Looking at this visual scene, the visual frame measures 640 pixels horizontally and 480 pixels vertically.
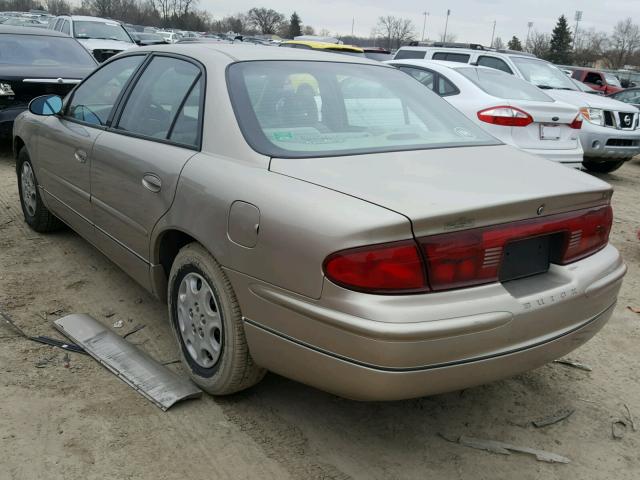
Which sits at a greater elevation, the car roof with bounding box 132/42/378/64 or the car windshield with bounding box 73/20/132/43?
the car roof with bounding box 132/42/378/64

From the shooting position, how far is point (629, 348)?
3.65m

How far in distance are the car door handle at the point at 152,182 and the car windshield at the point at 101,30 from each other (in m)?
13.1

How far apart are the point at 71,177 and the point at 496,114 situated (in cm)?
494

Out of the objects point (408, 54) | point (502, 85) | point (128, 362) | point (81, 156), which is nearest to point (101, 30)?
point (408, 54)

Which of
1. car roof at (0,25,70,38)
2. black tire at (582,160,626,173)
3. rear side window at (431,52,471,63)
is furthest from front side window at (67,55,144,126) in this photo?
rear side window at (431,52,471,63)

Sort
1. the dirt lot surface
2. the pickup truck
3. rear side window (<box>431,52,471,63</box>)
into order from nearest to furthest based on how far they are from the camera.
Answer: the dirt lot surface < rear side window (<box>431,52,471,63</box>) < the pickup truck

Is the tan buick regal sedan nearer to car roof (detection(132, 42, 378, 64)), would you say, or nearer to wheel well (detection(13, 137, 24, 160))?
car roof (detection(132, 42, 378, 64))

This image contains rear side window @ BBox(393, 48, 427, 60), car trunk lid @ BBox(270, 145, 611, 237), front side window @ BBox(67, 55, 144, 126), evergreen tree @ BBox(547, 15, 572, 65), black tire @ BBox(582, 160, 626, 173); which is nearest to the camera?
car trunk lid @ BBox(270, 145, 611, 237)

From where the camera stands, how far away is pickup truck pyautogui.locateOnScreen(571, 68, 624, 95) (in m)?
21.3

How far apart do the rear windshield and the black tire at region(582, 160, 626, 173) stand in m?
2.34

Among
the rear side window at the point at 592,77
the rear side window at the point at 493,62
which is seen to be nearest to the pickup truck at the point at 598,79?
the rear side window at the point at 592,77

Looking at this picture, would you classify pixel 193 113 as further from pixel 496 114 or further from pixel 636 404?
pixel 496 114

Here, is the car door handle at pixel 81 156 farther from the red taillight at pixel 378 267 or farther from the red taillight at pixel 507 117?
the red taillight at pixel 507 117

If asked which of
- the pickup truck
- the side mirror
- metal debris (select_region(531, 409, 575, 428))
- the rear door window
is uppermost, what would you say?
the rear door window
